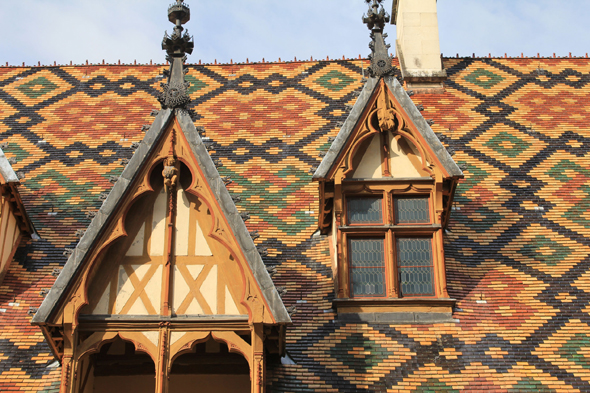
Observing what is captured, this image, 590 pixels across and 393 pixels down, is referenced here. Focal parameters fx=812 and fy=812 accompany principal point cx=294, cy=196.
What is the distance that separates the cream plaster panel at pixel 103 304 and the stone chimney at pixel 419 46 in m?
8.76

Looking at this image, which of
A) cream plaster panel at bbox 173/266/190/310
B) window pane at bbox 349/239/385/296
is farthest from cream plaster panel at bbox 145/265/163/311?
window pane at bbox 349/239/385/296

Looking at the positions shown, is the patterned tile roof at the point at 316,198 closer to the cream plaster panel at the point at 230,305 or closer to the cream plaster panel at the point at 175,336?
the cream plaster panel at the point at 230,305

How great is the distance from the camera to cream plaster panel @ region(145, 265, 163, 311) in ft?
30.7

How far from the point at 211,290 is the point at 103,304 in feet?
4.07

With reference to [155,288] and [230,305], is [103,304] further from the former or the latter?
[230,305]

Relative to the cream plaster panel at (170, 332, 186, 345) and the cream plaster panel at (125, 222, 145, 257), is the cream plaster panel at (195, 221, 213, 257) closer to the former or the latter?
the cream plaster panel at (125, 222, 145, 257)

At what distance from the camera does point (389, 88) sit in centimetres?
1162

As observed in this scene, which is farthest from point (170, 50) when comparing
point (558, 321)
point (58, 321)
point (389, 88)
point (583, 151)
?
point (583, 151)

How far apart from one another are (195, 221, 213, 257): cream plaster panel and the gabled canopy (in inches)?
13.3

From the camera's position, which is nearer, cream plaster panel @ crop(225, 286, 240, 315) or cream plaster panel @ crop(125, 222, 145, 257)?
cream plaster panel @ crop(225, 286, 240, 315)

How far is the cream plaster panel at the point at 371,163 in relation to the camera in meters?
11.3

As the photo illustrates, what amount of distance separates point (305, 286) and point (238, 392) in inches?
74.2

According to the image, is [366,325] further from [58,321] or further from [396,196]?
[58,321]

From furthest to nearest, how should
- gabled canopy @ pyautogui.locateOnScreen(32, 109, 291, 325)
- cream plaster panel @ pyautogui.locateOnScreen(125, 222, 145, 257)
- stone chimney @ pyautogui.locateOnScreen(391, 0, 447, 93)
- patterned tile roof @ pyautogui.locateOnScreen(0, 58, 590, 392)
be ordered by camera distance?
stone chimney @ pyautogui.locateOnScreen(391, 0, 447, 93)
patterned tile roof @ pyautogui.locateOnScreen(0, 58, 590, 392)
cream plaster panel @ pyautogui.locateOnScreen(125, 222, 145, 257)
gabled canopy @ pyautogui.locateOnScreen(32, 109, 291, 325)
